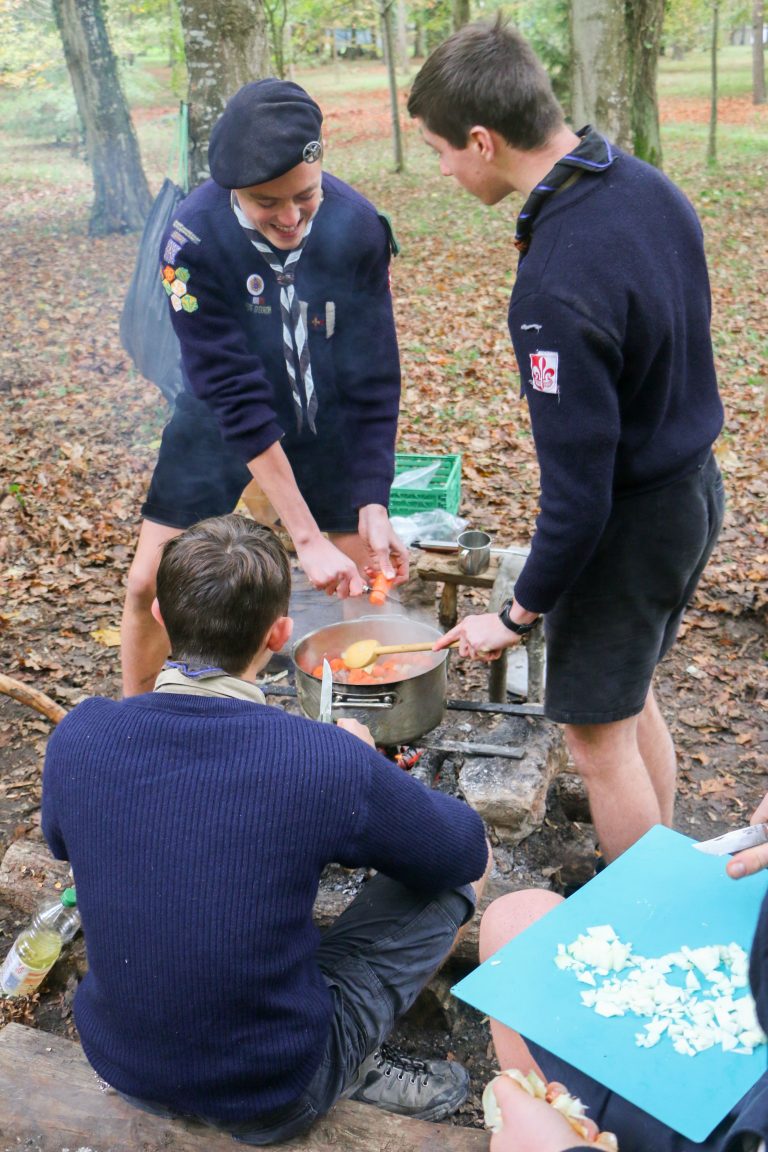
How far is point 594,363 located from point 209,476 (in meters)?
1.75

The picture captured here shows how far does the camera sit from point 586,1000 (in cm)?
177

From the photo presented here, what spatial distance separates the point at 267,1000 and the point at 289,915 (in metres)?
0.16

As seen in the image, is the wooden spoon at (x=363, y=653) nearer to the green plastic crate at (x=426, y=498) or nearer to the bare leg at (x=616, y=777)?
the bare leg at (x=616, y=777)

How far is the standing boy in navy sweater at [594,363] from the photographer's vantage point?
2.02 meters

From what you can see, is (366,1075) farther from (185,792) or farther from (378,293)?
(378,293)

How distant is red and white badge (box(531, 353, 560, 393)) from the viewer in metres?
2.05

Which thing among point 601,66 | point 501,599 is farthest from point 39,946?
point 601,66

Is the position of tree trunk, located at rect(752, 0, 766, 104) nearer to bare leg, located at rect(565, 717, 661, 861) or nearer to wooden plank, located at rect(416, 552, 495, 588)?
wooden plank, located at rect(416, 552, 495, 588)

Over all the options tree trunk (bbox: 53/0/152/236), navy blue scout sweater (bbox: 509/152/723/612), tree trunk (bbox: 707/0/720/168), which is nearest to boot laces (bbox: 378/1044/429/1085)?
navy blue scout sweater (bbox: 509/152/723/612)

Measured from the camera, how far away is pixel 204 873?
1697 millimetres

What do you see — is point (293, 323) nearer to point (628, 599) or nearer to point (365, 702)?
point (365, 702)

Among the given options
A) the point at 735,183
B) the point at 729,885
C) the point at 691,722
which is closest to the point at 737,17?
the point at 735,183

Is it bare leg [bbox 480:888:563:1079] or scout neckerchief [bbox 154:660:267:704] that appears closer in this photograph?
scout neckerchief [bbox 154:660:267:704]

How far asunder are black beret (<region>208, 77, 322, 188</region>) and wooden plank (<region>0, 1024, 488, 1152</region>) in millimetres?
2376
